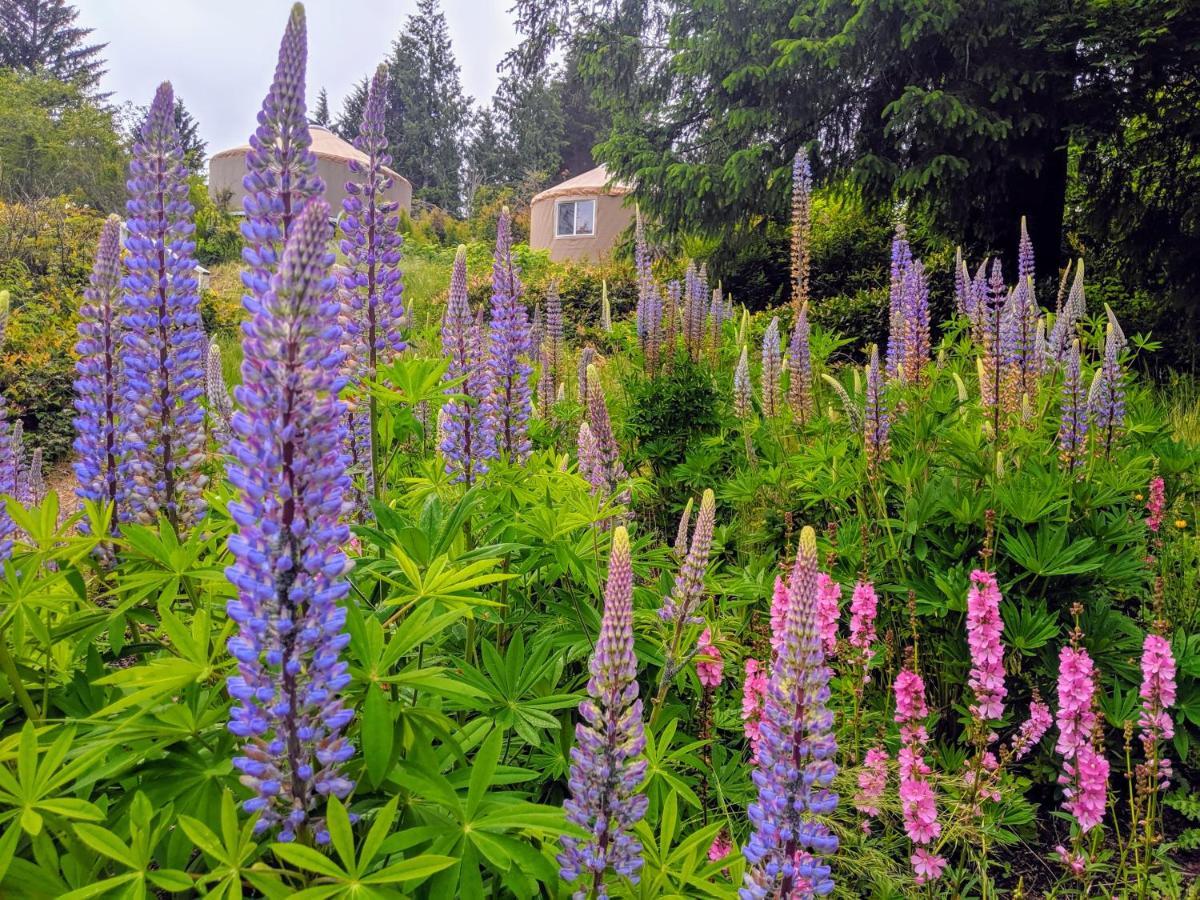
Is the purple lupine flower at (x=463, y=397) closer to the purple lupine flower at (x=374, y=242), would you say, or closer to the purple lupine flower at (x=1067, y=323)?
the purple lupine flower at (x=374, y=242)

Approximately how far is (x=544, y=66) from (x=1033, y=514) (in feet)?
49.8

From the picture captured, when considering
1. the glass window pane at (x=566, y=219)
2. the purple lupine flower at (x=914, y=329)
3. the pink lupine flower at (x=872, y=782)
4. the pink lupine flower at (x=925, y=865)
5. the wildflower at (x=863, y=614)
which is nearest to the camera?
the pink lupine flower at (x=925, y=865)

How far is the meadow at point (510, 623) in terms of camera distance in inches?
44.5

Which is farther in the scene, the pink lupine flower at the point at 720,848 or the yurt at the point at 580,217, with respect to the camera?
the yurt at the point at 580,217

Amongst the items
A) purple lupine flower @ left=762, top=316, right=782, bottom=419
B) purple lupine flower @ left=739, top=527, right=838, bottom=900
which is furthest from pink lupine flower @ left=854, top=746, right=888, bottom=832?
purple lupine flower @ left=762, top=316, right=782, bottom=419

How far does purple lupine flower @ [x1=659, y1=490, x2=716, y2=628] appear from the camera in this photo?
1.77m

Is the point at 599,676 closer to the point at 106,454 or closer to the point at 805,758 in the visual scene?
the point at 805,758

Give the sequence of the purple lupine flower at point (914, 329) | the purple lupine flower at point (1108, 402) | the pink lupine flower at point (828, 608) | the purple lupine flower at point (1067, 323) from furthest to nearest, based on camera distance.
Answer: the purple lupine flower at point (914, 329), the purple lupine flower at point (1067, 323), the purple lupine flower at point (1108, 402), the pink lupine flower at point (828, 608)

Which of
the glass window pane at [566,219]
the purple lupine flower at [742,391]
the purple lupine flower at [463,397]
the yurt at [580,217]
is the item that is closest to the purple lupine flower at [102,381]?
the purple lupine flower at [463,397]

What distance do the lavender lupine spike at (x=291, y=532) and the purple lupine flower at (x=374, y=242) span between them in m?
1.34

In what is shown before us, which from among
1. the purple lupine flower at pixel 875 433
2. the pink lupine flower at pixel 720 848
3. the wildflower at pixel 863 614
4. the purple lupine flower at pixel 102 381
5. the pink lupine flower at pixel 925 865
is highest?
the purple lupine flower at pixel 102 381

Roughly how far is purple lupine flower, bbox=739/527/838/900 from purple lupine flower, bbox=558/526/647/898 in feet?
0.68

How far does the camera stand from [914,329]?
4.88m

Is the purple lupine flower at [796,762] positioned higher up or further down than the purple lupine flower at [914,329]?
further down
